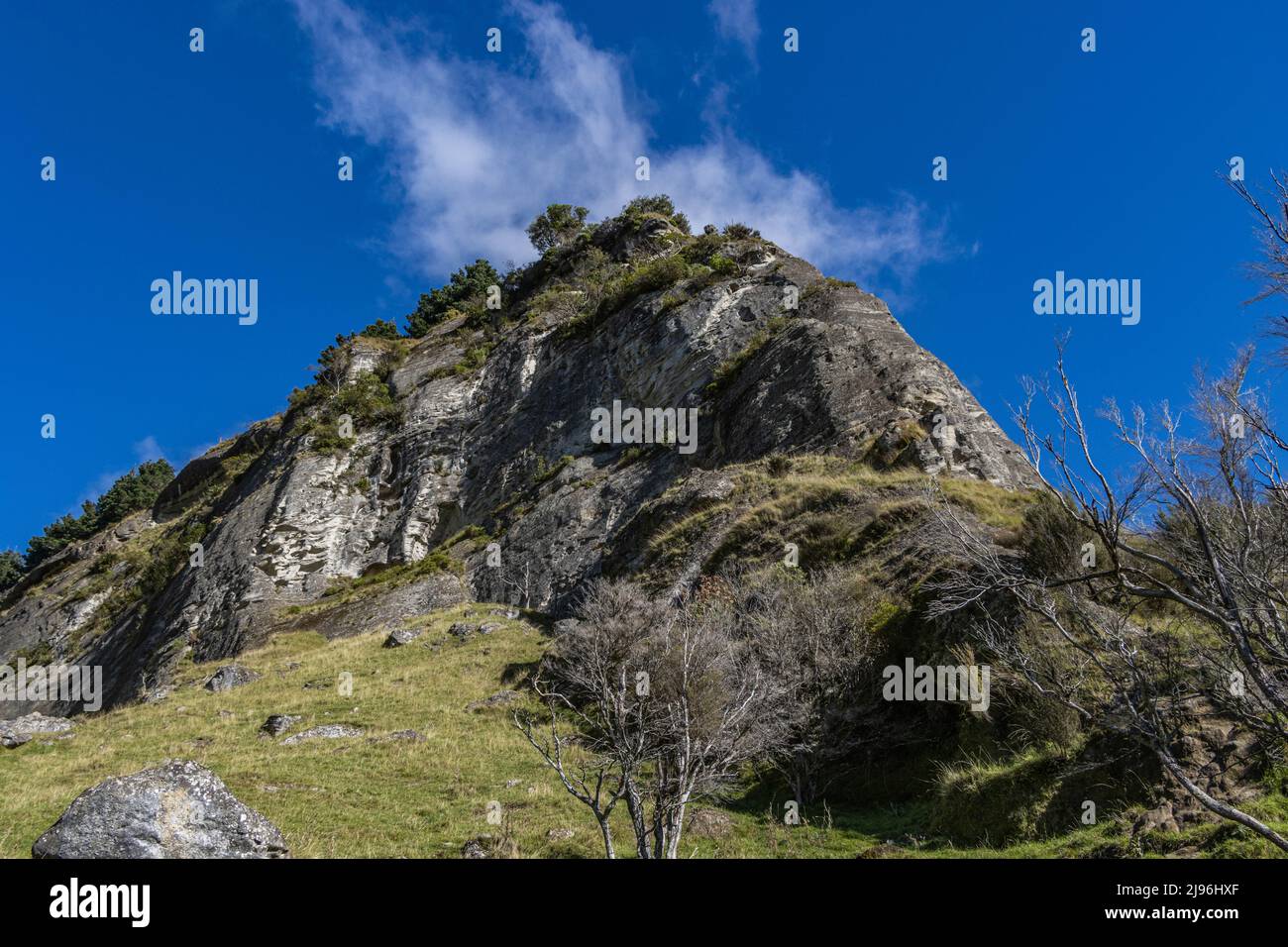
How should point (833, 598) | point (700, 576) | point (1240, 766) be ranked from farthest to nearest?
point (700, 576), point (833, 598), point (1240, 766)

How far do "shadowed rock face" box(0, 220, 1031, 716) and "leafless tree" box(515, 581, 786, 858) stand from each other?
35.6 feet

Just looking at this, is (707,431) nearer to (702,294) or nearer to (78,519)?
(702,294)

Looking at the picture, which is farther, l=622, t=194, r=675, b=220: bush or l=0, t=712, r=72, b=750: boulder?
l=622, t=194, r=675, b=220: bush

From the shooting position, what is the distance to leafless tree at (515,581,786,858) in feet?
30.4

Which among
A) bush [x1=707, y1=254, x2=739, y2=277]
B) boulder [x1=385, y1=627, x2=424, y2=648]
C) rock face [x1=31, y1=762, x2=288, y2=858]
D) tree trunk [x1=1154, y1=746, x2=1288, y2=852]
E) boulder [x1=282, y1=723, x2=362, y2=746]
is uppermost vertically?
bush [x1=707, y1=254, x2=739, y2=277]

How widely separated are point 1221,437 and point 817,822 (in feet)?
28.2

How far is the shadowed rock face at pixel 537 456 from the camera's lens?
31.6 metres

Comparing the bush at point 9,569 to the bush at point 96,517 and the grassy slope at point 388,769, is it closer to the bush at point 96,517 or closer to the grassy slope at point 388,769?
the bush at point 96,517

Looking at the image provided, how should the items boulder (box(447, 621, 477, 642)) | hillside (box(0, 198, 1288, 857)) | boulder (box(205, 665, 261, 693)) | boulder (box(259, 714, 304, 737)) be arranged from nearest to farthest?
hillside (box(0, 198, 1288, 857)) < boulder (box(259, 714, 304, 737)) < boulder (box(205, 665, 261, 693)) < boulder (box(447, 621, 477, 642))

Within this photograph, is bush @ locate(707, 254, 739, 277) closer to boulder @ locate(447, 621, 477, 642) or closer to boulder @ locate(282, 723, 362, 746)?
boulder @ locate(447, 621, 477, 642)

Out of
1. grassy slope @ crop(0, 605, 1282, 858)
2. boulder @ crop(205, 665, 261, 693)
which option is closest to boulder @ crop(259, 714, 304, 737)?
grassy slope @ crop(0, 605, 1282, 858)

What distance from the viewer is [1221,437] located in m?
8.02
